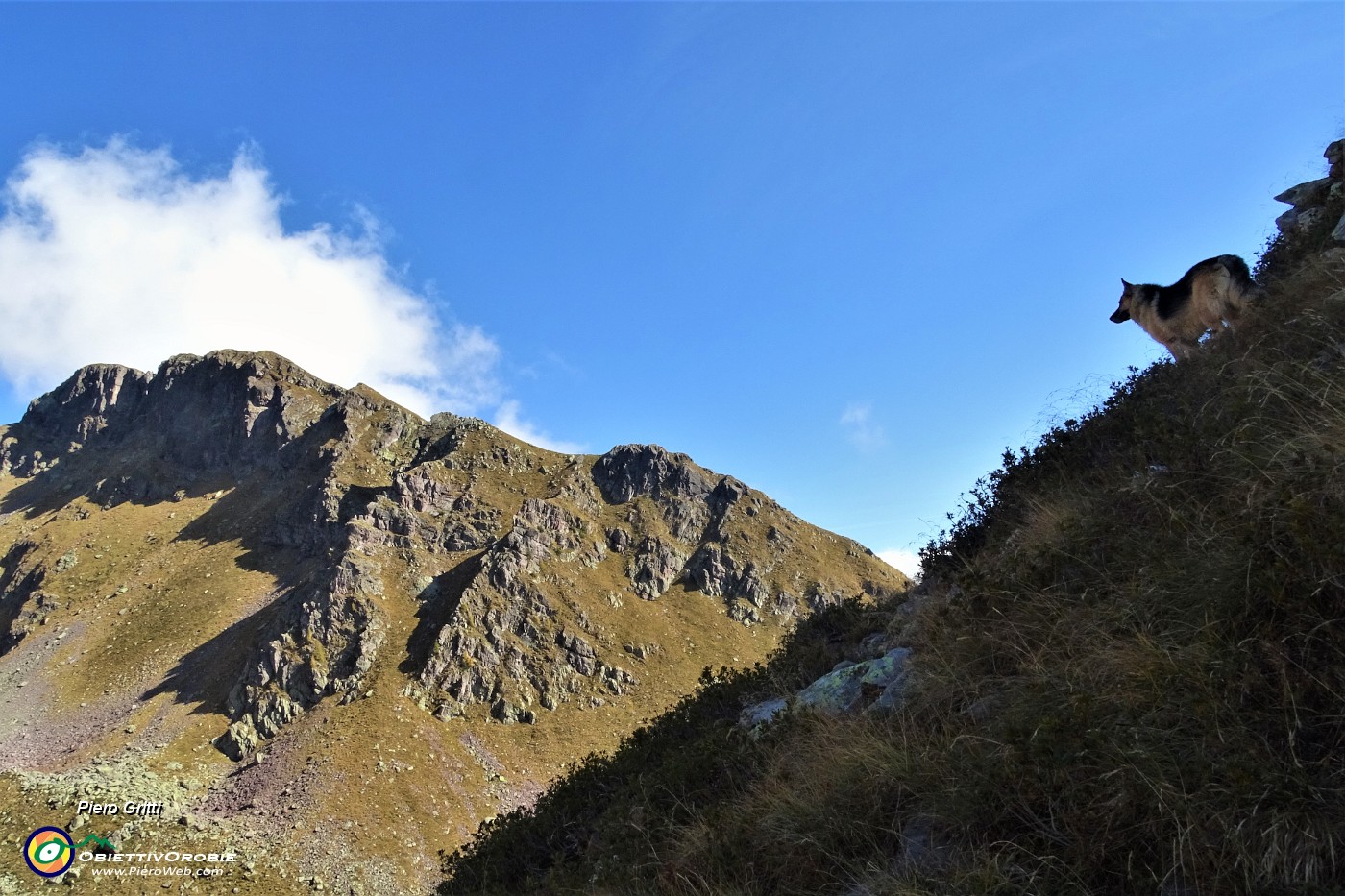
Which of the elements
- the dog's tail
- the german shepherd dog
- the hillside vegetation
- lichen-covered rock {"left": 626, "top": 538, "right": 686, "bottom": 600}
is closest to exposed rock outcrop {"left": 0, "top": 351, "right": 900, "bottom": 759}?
lichen-covered rock {"left": 626, "top": 538, "right": 686, "bottom": 600}

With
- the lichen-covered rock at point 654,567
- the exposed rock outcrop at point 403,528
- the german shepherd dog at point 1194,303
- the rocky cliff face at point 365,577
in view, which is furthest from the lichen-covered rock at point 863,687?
the lichen-covered rock at point 654,567

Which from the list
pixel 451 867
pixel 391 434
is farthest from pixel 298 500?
pixel 451 867

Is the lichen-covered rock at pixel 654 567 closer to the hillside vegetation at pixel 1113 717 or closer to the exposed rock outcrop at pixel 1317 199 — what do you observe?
the exposed rock outcrop at pixel 1317 199

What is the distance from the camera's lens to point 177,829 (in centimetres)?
3916

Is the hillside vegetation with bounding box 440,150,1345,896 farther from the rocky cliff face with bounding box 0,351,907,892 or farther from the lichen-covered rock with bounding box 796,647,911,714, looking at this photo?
the rocky cliff face with bounding box 0,351,907,892

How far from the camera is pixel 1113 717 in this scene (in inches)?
135

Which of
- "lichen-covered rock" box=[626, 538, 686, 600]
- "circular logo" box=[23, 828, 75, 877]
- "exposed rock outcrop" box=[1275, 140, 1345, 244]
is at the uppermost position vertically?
"lichen-covered rock" box=[626, 538, 686, 600]

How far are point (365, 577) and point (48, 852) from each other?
29.9 m

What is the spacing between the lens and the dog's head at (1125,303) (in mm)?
12062

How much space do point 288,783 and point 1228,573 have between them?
57649mm

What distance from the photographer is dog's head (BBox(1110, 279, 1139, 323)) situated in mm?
12062

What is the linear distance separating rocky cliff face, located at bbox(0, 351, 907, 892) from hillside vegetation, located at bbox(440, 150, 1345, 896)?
49165mm

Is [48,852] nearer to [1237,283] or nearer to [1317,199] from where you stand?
[1237,283]

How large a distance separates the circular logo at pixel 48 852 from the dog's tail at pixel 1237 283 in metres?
55.4
